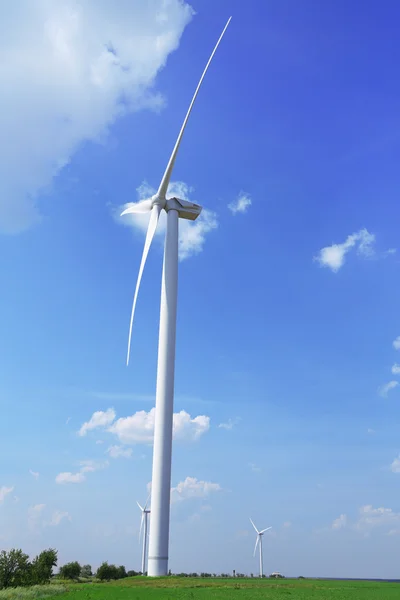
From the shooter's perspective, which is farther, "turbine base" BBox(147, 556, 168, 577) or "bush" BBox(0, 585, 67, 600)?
"turbine base" BBox(147, 556, 168, 577)

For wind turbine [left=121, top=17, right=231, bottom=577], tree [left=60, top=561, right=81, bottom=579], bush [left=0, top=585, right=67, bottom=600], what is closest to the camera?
bush [left=0, top=585, right=67, bottom=600]

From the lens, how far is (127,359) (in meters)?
65.8

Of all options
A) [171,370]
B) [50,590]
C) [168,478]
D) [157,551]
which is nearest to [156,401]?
[171,370]

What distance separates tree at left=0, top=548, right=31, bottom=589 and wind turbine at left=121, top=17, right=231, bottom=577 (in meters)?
22.0

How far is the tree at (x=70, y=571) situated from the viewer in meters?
98.6

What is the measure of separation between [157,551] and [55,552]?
140ft

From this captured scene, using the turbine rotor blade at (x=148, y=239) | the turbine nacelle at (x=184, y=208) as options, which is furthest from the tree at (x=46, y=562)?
the turbine nacelle at (x=184, y=208)

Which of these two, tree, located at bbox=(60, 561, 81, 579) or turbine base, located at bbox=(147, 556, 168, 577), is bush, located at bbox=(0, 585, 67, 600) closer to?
turbine base, located at bbox=(147, 556, 168, 577)

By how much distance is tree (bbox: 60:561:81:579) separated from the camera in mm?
98644

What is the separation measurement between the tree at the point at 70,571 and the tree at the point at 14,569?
31559 mm

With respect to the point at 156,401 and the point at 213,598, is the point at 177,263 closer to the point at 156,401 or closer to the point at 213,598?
the point at 156,401

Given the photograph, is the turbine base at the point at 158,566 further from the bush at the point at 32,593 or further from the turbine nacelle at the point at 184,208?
the turbine nacelle at the point at 184,208

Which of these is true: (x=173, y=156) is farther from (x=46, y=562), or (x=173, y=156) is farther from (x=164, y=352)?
(x=46, y=562)

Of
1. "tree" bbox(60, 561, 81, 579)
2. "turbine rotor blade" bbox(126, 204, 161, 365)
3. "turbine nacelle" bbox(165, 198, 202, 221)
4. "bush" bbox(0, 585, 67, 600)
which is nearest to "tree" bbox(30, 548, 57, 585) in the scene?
"tree" bbox(60, 561, 81, 579)
